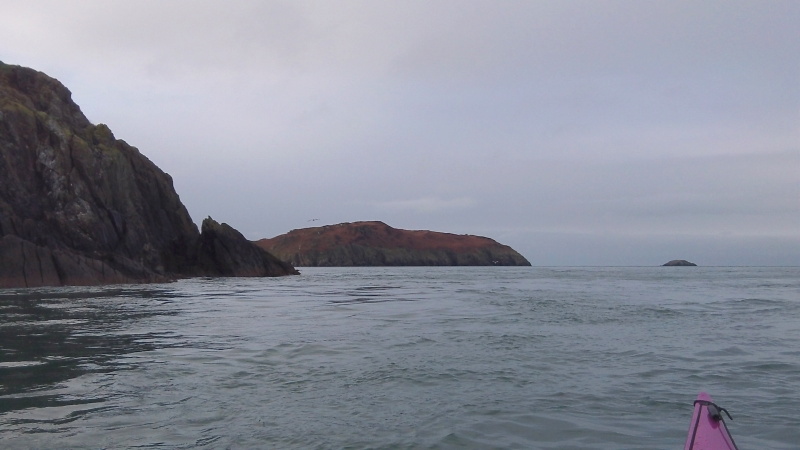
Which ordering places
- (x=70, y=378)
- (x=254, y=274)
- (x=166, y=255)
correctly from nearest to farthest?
(x=70, y=378), (x=166, y=255), (x=254, y=274)

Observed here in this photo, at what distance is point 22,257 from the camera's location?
140 ft

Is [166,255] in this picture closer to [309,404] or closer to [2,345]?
[2,345]

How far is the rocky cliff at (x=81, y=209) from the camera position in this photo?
4550cm

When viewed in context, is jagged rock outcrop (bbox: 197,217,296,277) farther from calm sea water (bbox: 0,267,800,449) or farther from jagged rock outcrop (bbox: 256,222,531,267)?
jagged rock outcrop (bbox: 256,222,531,267)

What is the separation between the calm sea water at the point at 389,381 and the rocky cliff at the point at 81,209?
2630 centimetres

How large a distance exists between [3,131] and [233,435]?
53967 mm

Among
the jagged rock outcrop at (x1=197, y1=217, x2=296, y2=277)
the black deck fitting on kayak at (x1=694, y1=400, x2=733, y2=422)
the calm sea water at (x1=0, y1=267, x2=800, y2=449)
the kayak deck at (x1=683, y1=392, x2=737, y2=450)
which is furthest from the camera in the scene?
the jagged rock outcrop at (x1=197, y1=217, x2=296, y2=277)

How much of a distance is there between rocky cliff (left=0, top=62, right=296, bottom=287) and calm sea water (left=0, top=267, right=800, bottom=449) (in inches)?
1036

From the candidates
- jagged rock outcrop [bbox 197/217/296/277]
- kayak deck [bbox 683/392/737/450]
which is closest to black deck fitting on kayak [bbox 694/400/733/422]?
kayak deck [bbox 683/392/737/450]

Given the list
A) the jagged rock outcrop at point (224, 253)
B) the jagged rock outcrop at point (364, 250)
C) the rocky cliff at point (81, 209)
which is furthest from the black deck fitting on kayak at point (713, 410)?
the jagged rock outcrop at point (364, 250)

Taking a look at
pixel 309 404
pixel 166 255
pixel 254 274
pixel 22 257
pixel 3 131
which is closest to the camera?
pixel 309 404

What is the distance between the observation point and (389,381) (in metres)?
11.4

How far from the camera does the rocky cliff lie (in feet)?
149

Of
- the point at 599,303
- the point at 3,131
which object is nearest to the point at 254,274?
the point at 3,131
